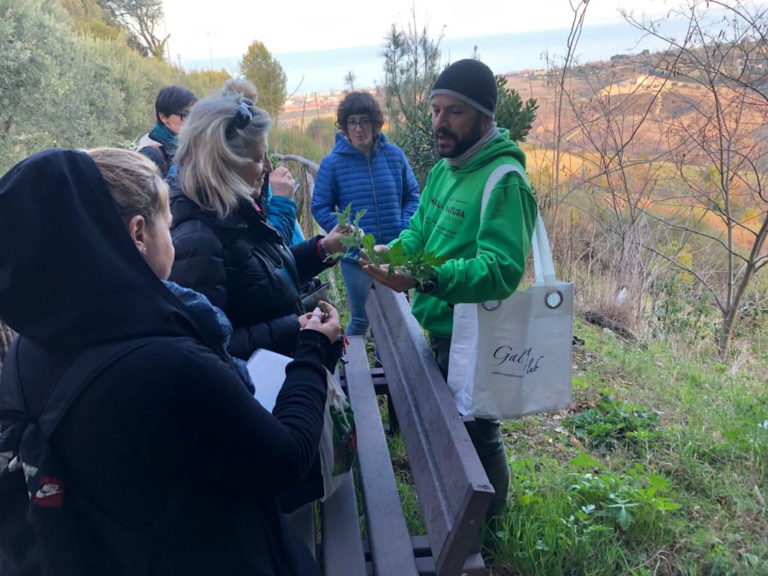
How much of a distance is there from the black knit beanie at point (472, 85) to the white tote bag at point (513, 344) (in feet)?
1.07

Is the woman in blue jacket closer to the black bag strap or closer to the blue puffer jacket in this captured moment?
the blue puffer jacket

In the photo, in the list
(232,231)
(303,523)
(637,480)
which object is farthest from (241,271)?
(637,480)

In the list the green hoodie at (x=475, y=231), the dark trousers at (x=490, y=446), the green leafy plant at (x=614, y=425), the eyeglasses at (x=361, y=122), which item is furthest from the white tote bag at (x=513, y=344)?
the eyeglasses at (x=361, y=122)

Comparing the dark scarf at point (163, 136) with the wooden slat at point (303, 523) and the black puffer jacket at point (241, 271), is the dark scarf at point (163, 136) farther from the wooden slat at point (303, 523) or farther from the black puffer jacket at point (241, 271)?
the wooden slat at point (303, 523)

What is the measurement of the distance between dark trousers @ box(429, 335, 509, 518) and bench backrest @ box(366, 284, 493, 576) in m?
0.07

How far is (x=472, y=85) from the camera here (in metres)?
2.31

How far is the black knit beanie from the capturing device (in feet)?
7.60

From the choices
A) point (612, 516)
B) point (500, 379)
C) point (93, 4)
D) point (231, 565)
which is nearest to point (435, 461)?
point (500, 379)

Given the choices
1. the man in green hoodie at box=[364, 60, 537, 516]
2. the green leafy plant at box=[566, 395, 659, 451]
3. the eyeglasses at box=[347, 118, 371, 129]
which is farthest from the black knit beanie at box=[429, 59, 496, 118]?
the green leafy plant at box=[566, 395, 659, 451]

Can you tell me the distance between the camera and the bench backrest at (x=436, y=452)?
65.2 inches

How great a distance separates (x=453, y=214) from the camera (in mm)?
2363

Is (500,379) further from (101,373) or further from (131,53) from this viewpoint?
(131,53)

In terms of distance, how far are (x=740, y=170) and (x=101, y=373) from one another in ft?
22.2

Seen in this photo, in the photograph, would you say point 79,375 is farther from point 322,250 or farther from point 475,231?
point 322,250
